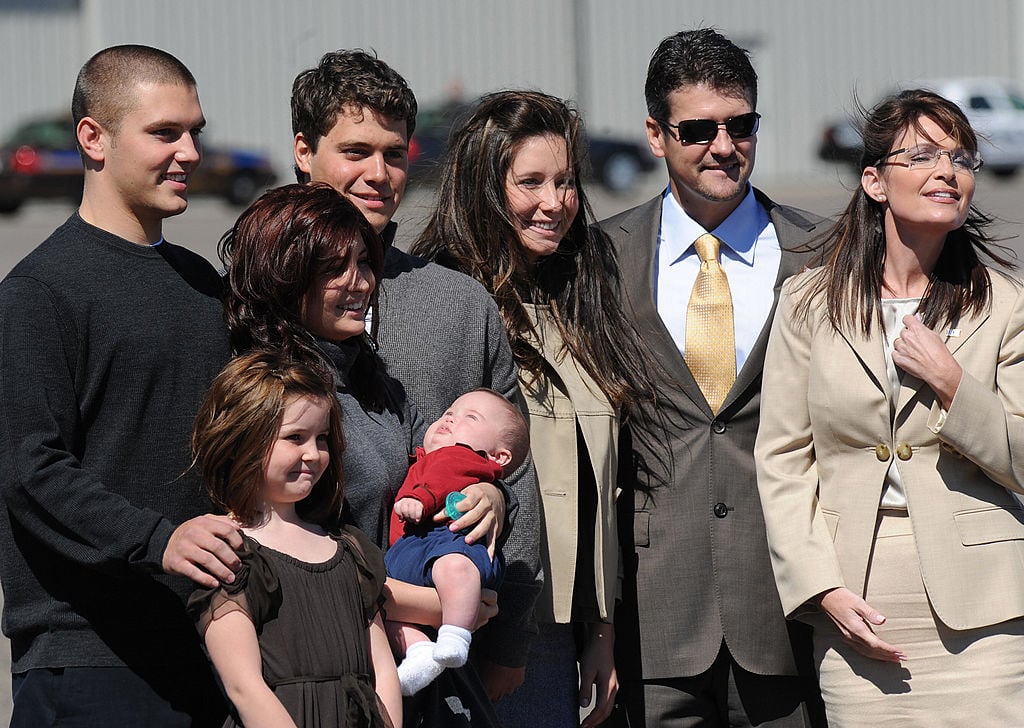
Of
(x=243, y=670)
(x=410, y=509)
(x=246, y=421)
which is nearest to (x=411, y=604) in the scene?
(x=410, y=509)

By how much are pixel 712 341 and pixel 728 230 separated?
0.37 metres

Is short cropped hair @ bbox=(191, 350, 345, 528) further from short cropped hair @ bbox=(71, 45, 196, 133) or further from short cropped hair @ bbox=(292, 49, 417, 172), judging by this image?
short cropped hair @ bbox=(292, 49, 417, 172)

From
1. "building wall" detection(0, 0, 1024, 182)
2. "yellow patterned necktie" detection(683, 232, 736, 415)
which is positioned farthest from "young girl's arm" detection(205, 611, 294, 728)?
"building wall" detection(0, 0, 1024, 182)

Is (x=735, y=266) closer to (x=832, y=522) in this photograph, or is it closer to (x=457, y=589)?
(x=832, y=522)

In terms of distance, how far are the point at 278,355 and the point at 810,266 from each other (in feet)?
5.39

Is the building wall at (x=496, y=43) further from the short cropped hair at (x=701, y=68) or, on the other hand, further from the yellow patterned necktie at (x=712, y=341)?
the yellow patterned necktie at (x=712, y=341)

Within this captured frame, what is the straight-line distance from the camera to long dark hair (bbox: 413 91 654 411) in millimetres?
3855

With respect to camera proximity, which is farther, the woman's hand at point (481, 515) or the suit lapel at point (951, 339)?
the suit lapel at point (951, 339)

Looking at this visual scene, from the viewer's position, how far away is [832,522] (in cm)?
358

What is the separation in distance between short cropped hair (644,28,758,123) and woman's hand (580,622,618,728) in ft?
5.15

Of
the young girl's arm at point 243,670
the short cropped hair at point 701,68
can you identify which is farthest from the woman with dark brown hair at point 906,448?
the young girl's arm at point 243,670

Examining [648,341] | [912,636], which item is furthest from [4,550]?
[912,636]

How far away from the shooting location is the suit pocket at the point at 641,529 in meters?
3.95

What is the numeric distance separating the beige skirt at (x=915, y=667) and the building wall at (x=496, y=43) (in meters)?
25.8
